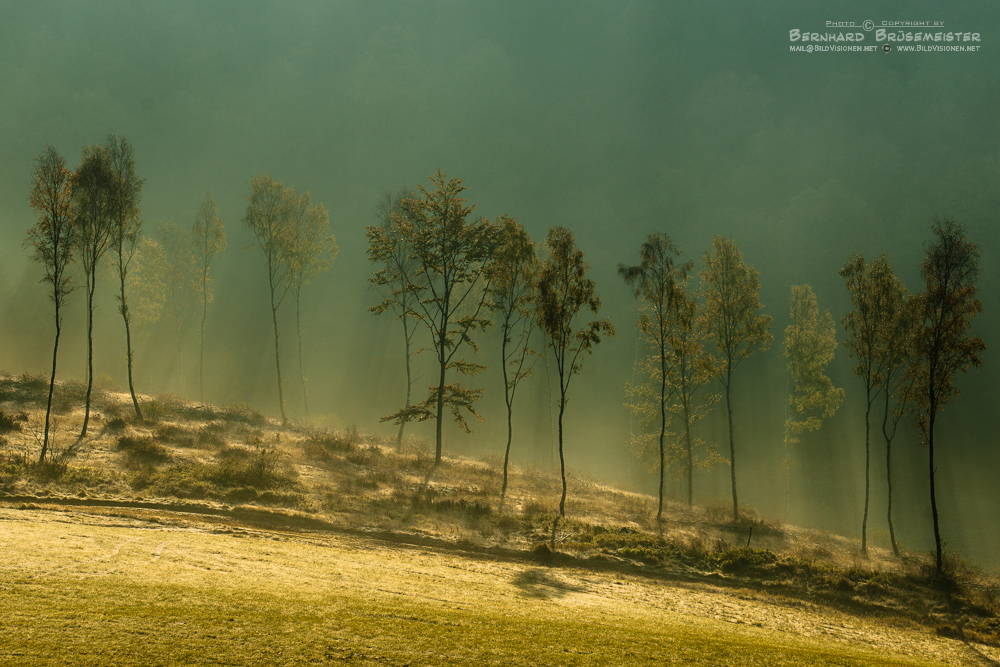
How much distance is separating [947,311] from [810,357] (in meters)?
19.9

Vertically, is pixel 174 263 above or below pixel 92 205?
above

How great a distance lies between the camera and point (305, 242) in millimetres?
44500

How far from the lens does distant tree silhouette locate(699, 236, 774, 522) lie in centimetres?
3238

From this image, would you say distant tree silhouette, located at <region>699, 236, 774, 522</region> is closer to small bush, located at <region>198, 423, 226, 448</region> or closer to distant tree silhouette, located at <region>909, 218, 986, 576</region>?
distant tree silhouette, located at <region>909, 218, 986, 576</region>

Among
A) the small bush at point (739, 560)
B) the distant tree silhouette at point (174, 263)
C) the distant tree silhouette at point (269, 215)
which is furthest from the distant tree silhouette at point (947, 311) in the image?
the distant tree silhouette at point (174, 263)

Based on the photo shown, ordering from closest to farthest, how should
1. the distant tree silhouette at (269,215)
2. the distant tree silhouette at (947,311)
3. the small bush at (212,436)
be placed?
the distant tree silhouette at (947,311), the small bush at (212,436), the distant tree silhouette at (269,215)

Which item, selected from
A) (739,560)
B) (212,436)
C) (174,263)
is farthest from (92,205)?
(174,263)

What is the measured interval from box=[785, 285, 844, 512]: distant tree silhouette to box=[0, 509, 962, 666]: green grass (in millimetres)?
28219

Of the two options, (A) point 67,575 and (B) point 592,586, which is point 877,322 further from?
(A) point 67,575

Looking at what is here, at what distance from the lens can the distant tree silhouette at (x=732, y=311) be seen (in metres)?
32.4

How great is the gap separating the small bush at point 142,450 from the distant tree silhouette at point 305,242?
19.3 metres

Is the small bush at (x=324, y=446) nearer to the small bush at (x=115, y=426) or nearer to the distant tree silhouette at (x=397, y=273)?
the distant tree silhouette at (x=397, y=273)

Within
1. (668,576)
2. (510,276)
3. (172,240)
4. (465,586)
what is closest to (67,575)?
(465,586)

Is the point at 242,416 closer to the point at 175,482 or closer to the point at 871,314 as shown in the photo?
the point at 175,482
